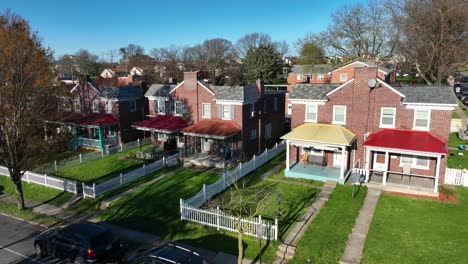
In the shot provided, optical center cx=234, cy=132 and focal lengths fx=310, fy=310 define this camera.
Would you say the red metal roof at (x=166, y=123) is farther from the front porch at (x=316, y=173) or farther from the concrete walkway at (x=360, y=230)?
the concrete walkway at (x=360, y=230)

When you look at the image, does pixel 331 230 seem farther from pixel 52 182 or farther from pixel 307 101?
pixel 52 182

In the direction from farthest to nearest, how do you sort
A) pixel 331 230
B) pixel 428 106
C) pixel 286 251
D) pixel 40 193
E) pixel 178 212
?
pixel 40 193 → pixel 428 106 → pixel 178 212 → pixel 331 230 → pixel 286 251

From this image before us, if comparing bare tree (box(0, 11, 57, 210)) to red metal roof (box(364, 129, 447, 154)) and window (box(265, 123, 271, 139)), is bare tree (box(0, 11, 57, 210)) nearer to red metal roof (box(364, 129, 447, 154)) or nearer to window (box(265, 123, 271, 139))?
window (box(265, 123, 271, 139))

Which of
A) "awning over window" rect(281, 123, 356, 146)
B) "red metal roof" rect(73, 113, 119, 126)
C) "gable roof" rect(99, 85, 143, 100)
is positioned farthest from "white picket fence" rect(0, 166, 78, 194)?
"awning over window" rect(281, 123, 356, 146)

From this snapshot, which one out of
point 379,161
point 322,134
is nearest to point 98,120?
point 322,134

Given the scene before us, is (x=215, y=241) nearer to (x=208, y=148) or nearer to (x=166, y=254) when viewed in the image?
(x=166, y=254)

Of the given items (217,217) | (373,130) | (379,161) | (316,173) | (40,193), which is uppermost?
(373,130)

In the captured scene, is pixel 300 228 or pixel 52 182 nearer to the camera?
pixel 300 228
